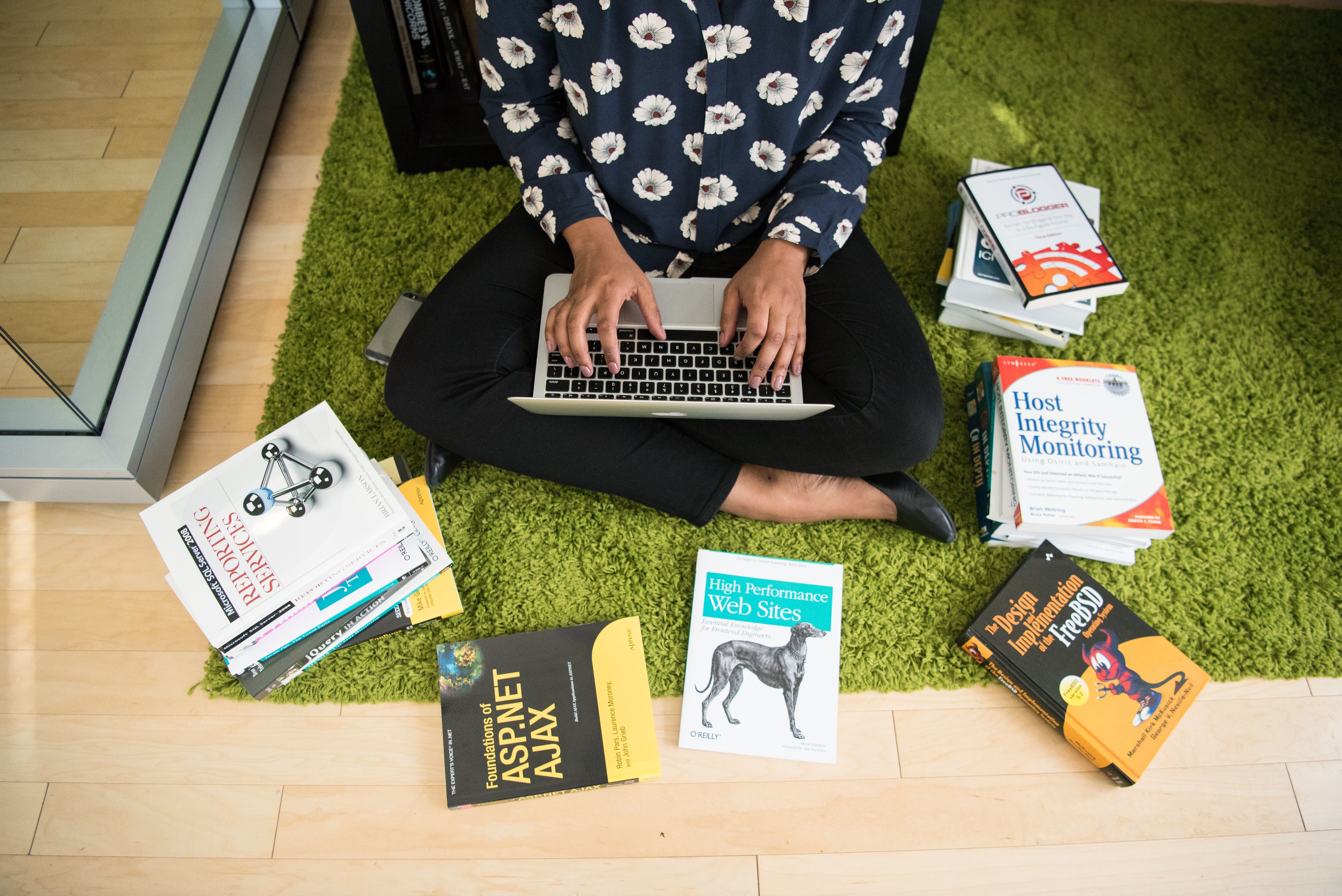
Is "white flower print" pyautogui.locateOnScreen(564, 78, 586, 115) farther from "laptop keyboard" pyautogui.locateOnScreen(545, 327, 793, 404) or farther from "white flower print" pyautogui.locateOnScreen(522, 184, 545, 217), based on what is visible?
"laptop keyboard" pyautogui.locateOnScreen(545, 327, 793, 404)

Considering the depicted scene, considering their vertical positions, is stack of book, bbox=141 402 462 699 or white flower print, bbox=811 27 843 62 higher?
white flower print, bbox=811 27 843 62

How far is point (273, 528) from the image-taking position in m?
1.09

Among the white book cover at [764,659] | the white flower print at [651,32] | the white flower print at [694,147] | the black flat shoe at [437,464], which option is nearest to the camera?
the white flower print at [651,32]

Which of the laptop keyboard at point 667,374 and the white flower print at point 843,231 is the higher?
Result: the white flower print at point 843,231

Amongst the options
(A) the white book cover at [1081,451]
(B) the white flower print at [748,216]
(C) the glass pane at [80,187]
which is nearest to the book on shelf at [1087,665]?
(A) the white book cover at [1081,451]

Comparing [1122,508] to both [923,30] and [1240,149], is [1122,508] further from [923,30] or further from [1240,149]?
[1240,149]

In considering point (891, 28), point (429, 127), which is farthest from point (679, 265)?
point (429, 127)

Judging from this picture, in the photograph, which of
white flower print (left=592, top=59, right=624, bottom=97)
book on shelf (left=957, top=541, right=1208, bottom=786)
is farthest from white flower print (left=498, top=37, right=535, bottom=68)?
book on shelf (left=957, top=541, right=1208, bottom=786)

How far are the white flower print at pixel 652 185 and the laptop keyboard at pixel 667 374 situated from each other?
0.68 feet

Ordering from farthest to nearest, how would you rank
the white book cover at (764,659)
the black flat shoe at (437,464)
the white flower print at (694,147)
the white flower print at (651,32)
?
the black flat shoe at (437,464) → the white book cover at (764,659) → the white flower print at (694,147) → the white flower print at (651,32)

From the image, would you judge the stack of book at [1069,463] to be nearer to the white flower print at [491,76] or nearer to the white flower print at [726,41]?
the white flower print at [726,41]

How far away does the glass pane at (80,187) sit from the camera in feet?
3.67

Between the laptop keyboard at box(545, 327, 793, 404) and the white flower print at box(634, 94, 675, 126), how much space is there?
28cm

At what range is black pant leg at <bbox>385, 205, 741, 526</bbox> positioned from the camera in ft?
3.69
